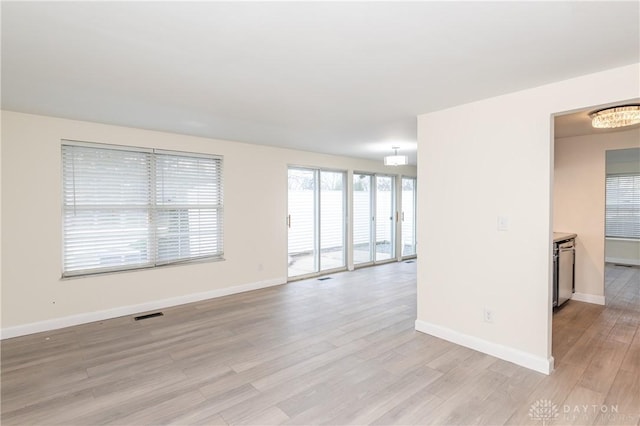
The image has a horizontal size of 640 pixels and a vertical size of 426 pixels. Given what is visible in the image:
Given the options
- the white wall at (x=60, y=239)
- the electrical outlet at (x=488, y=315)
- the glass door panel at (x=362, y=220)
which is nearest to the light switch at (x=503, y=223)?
the electrical outlet at (x=488, y=315)

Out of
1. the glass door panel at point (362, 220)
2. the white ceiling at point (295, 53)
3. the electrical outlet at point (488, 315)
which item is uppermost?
the white ceiling at point (295, 53)

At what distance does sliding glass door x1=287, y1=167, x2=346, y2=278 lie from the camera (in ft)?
Result: 19.5

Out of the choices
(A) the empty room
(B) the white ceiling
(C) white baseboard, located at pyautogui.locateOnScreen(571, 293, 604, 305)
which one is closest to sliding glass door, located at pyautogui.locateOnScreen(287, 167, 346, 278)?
(A) the empty room

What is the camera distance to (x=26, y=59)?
2.13 metres

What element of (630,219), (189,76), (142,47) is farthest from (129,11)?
(630,219)

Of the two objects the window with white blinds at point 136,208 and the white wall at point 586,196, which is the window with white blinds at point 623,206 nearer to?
the white wall at point 586,196

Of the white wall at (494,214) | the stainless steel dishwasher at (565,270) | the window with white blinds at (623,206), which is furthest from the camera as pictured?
the window with white blinds at (623,206)

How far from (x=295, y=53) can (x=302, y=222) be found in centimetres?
419

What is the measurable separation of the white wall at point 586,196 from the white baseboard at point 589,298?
0.01m

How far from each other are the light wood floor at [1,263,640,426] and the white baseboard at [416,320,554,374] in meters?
0.09

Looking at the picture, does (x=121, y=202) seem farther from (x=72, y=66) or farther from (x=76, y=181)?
(x=72, y=66)

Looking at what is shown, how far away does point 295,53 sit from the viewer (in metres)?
2.04

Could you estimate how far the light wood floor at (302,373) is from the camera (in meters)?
2.13

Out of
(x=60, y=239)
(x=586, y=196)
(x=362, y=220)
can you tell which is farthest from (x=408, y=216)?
(x=60, y=239)
